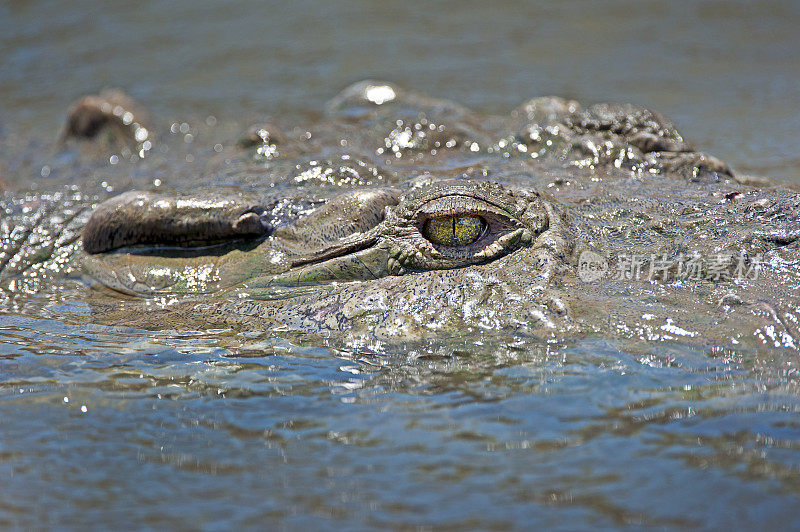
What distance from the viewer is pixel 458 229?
4137 mm

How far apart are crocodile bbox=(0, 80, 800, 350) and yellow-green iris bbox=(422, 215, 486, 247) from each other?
11mm

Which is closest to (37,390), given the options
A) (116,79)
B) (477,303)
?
(477,303)

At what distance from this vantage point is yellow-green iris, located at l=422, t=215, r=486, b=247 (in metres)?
4.13

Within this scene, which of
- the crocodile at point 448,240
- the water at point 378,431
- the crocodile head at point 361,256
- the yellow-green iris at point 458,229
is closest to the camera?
the water at point 378,431

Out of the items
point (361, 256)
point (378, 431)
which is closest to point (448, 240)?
point (361, 256)

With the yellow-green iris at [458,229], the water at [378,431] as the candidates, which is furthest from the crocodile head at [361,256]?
the water at [378,431]

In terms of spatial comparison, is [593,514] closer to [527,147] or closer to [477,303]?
[477,303]

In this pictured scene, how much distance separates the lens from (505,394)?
3266mm

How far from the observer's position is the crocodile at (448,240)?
368cm

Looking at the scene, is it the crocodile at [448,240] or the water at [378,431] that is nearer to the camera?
the water at [378,431]

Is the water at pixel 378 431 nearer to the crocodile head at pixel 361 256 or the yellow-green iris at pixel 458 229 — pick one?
the crocodile head at pixel 361 256

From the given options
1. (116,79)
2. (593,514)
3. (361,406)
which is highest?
(116,79)

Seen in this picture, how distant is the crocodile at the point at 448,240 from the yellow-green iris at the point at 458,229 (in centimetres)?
1

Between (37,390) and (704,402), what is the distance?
2731mm
